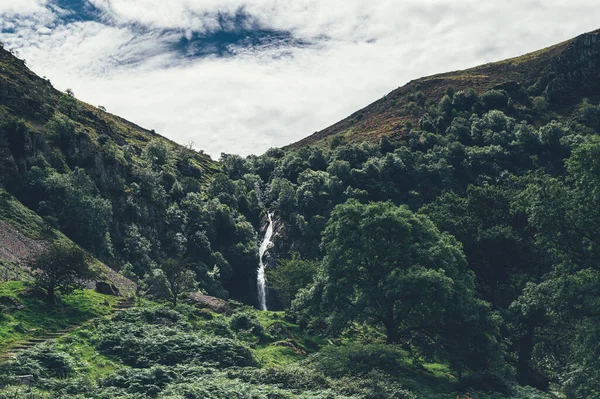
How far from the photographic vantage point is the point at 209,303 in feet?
177

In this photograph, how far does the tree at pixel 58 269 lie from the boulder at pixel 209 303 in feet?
43.9

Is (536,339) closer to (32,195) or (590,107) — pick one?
(32,195)

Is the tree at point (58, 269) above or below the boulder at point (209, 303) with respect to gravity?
above

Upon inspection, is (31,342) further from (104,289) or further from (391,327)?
(391,327)

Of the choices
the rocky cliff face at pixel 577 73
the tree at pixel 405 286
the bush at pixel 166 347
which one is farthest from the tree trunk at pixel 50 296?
the rocky cliff face at pixel 577 73

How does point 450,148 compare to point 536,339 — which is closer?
point 536,339

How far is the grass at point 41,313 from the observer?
34531 millimetres

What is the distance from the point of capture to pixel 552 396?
139 ft

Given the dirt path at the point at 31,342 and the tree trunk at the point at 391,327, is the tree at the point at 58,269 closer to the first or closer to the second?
the dirt path at the point at 31,342

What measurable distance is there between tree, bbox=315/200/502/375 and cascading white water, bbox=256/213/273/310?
54477 mm

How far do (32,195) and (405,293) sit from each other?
57.7 meters

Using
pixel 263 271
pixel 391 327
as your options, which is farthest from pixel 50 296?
pixel 263 271

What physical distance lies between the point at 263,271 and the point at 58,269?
70.3 metres

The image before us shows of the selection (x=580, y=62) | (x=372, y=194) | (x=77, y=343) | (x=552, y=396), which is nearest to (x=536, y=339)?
(x=552, y=396)
